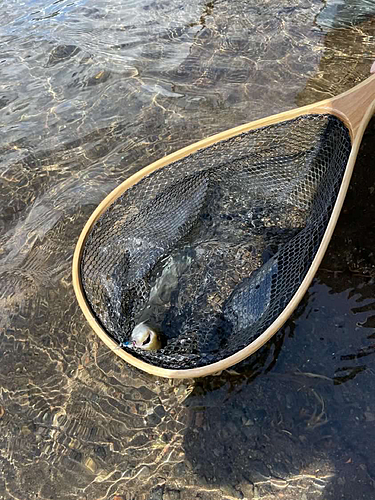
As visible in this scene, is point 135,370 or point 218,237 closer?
point 135,370

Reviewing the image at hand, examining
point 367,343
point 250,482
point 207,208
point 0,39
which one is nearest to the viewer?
point 250,482

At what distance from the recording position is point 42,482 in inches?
93.9

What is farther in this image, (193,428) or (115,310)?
(115,310)

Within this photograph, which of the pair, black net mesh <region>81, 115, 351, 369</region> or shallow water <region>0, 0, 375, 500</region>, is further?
black net mesh <region>81, 115, 351, 369</region>

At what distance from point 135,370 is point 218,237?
1177mm

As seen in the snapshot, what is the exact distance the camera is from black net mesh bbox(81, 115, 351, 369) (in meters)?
2.61

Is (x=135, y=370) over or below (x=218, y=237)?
below

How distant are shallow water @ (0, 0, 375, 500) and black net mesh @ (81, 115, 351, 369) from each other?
354mm

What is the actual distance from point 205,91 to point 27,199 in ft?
7.81

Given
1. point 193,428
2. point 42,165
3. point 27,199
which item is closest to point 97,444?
point 193,428

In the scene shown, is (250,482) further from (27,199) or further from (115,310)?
(27,199)

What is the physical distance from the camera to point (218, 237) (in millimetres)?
3193

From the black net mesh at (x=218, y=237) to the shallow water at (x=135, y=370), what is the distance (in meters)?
0.35

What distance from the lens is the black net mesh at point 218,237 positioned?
8.57 feet
